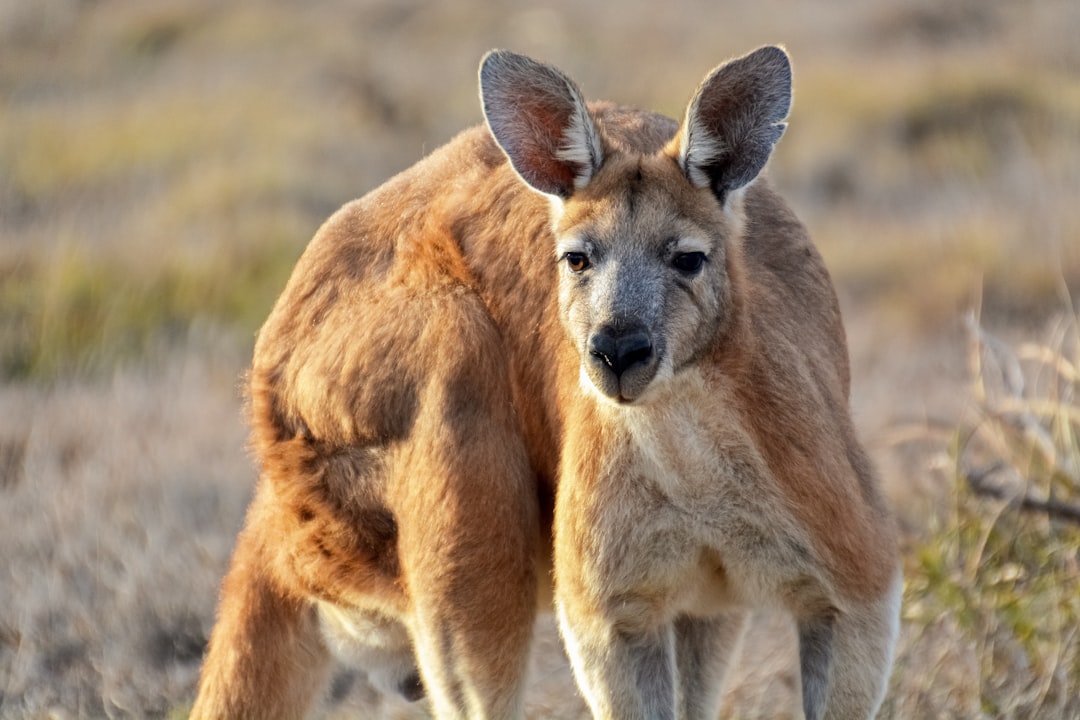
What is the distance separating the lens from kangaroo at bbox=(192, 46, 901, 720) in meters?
4.28

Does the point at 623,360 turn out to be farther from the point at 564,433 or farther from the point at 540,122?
the point at 540,122

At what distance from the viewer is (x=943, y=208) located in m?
14.6

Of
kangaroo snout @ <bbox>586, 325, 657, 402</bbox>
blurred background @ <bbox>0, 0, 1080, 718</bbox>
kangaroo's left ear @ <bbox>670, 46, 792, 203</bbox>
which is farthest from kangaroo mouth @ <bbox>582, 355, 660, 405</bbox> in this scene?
blurred background @ <bbox>0, 0, 1080, 718</bbox>

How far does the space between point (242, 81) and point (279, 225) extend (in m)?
4.91

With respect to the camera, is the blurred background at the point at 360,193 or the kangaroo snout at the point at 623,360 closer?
the kangaroo snout at the point at 623,360

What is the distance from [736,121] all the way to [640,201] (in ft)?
1.13

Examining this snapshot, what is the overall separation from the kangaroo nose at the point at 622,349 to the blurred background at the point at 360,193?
2271mm

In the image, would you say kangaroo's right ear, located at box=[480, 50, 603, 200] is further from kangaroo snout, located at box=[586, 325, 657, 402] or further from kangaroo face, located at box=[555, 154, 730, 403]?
kangaroo snout, located at box=[586, 325, 657, 402]

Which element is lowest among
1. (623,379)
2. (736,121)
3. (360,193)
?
(360,193)

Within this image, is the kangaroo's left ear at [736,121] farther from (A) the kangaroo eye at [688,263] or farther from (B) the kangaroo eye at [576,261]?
(B) the kangaroo eye at [576,261]

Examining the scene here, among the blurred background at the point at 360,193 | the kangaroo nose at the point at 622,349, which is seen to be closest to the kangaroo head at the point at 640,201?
the kangaroo nose at the point at 622,349

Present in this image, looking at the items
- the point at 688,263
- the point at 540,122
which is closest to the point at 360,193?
the point at 540,122

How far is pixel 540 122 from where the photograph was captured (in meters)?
4.58

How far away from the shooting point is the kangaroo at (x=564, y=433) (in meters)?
4.28
